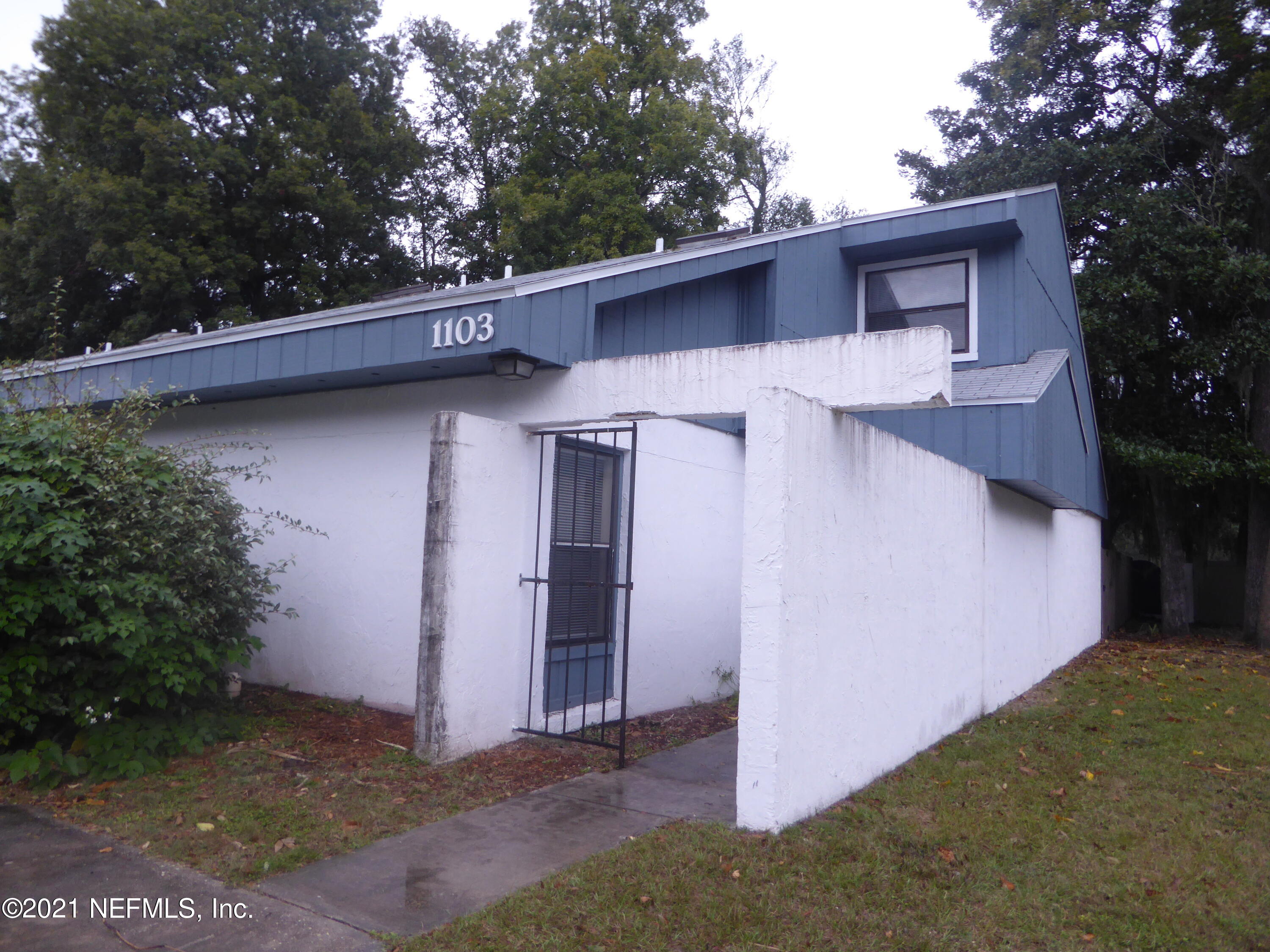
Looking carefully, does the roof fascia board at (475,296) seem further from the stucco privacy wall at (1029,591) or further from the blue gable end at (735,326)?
the stucco privacy wall at (1029,591)

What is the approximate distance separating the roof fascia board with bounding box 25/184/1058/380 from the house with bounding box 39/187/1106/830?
5 cm

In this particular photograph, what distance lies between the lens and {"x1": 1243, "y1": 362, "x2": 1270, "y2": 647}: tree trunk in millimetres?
15320

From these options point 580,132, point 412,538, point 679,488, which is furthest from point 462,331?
point 580,132

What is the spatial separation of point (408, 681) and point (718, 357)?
355 cm

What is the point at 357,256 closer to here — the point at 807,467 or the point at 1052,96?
the point at 1052,96

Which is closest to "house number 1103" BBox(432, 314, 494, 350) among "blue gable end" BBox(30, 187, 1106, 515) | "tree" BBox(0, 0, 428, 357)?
"blue gable end" BBox(30, 187, 1106, 515)

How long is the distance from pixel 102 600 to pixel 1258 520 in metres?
16.8

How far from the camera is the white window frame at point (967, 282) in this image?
35.6 feet

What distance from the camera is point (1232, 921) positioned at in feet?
13.0

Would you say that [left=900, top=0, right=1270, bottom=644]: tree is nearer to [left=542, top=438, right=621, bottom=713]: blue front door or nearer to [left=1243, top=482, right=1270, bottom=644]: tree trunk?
[left=1243, top=482, right=1270, bottom=644]: tree trunk

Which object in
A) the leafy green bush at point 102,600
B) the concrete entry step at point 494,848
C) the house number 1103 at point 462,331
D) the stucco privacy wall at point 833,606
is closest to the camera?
the concrete entry step at point 494,848

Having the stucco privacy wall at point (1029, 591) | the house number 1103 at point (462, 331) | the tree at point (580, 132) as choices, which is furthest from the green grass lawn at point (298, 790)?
the tree at point (580, 132)

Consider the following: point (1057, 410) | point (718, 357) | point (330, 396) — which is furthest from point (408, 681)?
point (1057, 410)

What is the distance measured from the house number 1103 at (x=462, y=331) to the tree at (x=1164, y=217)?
1273cm
